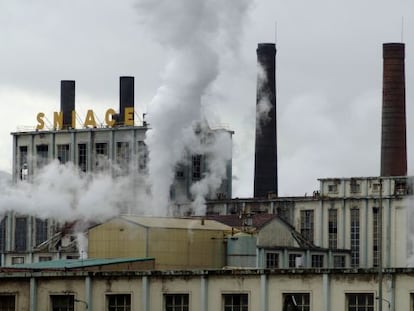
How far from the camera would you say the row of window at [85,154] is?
161 meters

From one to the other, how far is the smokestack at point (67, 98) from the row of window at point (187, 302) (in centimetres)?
7393

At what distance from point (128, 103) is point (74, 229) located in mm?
20559

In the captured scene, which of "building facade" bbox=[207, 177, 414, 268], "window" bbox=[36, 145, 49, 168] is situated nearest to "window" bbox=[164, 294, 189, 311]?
"building facade" bbox=[207, 177, 414, 268]

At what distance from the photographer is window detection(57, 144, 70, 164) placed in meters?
168

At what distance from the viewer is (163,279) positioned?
320ft

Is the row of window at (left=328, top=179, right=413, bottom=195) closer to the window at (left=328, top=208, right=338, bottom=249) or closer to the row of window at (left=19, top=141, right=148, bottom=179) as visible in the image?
the window at (left=328, top=208, right=338, bottom=249)

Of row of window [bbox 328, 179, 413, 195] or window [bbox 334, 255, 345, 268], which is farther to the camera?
row of window [bbox 328, 179, 413, 195]

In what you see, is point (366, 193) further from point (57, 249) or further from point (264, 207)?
point (57, 249)

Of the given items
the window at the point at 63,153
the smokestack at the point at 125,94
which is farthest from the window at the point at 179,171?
the window at the point at 63,153

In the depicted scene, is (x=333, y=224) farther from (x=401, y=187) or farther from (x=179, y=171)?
(x=179, y=171)

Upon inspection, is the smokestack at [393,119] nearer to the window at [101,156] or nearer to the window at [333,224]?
the window at [333,224]

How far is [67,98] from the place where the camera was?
176 metres

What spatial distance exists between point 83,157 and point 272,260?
32.6 meters

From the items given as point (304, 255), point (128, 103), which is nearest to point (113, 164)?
point (128, 103)
